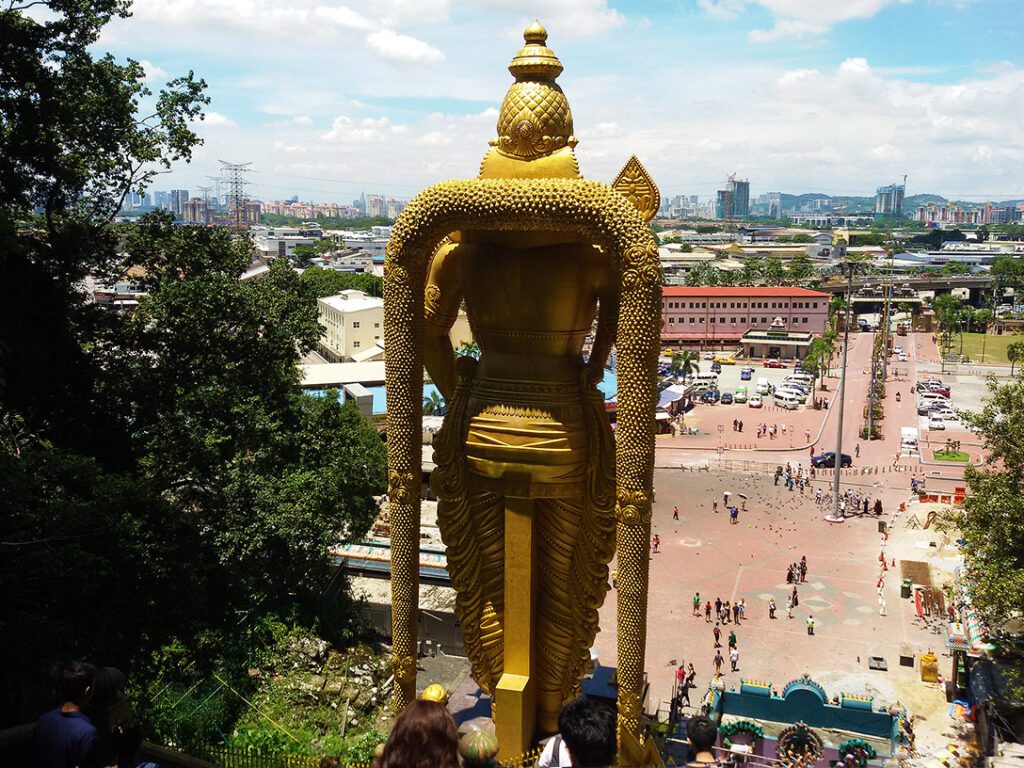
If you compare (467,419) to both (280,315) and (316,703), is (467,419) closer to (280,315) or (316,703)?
(316,703)

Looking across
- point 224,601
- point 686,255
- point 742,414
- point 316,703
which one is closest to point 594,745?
point 316,703

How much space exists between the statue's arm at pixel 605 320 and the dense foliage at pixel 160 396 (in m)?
6.84

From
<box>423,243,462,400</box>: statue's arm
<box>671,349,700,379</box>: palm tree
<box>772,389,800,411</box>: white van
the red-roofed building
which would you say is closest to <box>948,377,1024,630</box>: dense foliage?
<box>423,243,462,400</box>: statue's arm

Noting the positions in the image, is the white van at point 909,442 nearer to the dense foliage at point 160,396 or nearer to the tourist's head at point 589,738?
the dense foliage at point 160,396

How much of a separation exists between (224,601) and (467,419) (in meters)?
7.78

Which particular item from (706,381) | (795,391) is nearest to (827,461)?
(795,391)

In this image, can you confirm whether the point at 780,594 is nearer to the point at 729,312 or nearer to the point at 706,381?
the point at 706,381

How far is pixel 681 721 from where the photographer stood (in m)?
16.0

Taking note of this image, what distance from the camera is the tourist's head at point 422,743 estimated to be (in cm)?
388

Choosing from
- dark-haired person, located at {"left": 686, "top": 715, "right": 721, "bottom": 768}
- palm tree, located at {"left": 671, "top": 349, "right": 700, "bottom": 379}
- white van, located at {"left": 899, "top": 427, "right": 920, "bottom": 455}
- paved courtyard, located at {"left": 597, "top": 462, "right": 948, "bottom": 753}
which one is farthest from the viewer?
palm tree, located at {"left": 671, "top": 349, "right": 700, "bottom": 379}

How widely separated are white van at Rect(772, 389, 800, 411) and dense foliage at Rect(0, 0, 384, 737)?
3487 cm

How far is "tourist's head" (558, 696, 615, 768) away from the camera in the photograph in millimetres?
4871

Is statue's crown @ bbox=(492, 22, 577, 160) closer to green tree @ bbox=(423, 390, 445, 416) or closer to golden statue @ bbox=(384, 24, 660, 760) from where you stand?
golden statue @ bbox=(384, 24, 660, 760)

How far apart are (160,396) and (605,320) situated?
1065 cm
